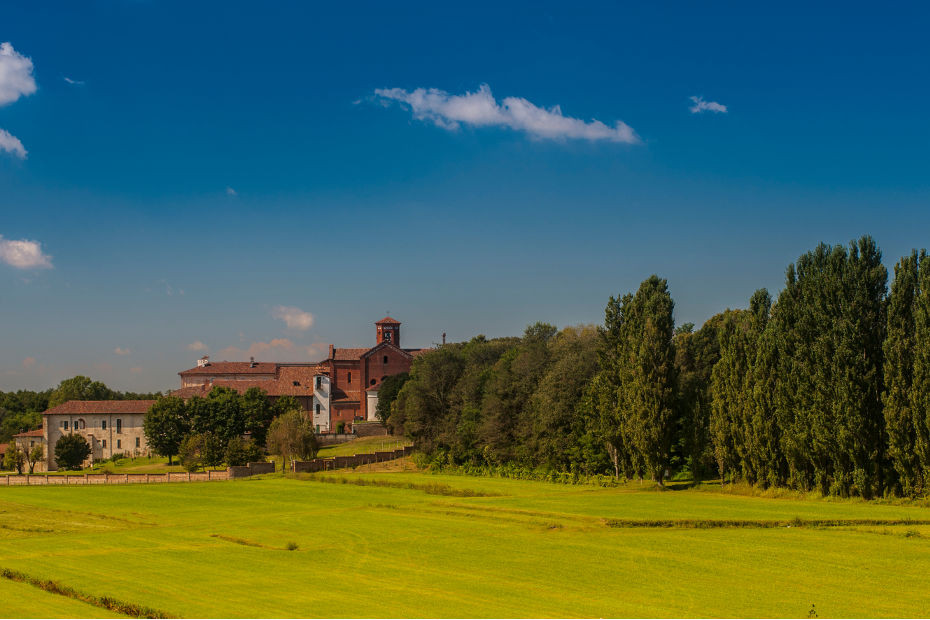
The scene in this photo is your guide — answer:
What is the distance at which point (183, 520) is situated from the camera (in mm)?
45344

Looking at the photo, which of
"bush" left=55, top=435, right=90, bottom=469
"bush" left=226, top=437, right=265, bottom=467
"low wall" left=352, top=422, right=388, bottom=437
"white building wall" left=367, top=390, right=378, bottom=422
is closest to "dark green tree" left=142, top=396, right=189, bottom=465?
"bush" left=55, top=435, right=90, bottom=469

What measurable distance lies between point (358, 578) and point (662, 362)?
38.5m

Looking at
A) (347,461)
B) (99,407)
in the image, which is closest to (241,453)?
(347,461)

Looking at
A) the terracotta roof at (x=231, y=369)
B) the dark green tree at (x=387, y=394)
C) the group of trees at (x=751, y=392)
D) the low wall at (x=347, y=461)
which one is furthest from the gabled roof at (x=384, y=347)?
the group of trees at (x=751, y=392)

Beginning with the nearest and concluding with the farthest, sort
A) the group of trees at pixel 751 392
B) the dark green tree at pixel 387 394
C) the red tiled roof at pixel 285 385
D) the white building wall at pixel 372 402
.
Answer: the group of trees at pixel 751 392 < the dark green tree at pixel 387 394 < the red tiled roof at pixel 285 385 < the white building wall at pixel 372 402

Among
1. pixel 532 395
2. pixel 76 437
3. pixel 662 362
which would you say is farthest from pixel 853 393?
pixel 76 437

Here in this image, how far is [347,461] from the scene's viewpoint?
86.3 metres

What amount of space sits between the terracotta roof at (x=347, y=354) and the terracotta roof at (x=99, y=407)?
29698 mm

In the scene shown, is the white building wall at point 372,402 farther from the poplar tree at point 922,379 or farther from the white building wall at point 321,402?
the poplar tree at point 922,379

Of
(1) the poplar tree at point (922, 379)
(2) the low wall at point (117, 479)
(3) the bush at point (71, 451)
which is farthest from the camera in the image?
(3) the bush at point (71, 451)

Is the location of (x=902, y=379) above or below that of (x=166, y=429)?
above

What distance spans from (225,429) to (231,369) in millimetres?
50121

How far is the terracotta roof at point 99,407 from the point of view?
111438 millimetres

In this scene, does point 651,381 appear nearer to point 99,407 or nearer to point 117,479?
point 117,479
